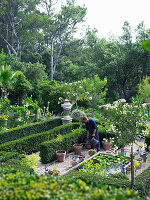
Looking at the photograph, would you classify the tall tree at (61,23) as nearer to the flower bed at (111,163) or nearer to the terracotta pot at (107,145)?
the terracotta pot at (107,145)

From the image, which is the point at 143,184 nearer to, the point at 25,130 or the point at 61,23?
the point at 25,130

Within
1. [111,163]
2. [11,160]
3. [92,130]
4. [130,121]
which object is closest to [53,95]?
[92,130]

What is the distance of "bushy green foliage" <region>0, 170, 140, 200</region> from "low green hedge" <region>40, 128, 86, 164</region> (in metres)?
5.13

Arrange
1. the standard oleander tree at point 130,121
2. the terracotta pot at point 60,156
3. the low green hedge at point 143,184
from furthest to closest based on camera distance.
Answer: the terracotta pot at point 60,156
the standard oleander tree at point 130,121
the low green hedge at point 143,184

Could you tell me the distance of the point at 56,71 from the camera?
2881 cm

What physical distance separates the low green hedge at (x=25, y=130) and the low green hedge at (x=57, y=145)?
1.86 metres

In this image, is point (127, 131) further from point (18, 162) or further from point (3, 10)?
point (3, 10)

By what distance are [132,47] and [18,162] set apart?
21741 millimetres

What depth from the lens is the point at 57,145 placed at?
8.49 m

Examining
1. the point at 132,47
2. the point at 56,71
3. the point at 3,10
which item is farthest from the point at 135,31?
the point at 3,10

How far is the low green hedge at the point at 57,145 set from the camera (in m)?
8.05

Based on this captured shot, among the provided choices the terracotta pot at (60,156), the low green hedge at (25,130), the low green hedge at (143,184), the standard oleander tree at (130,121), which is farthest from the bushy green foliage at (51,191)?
the low green hedge at (25,130)

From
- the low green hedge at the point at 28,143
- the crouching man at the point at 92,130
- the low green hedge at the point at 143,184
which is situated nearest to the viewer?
the low green hedge at the point at 143,184

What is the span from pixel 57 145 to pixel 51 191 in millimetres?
5940
